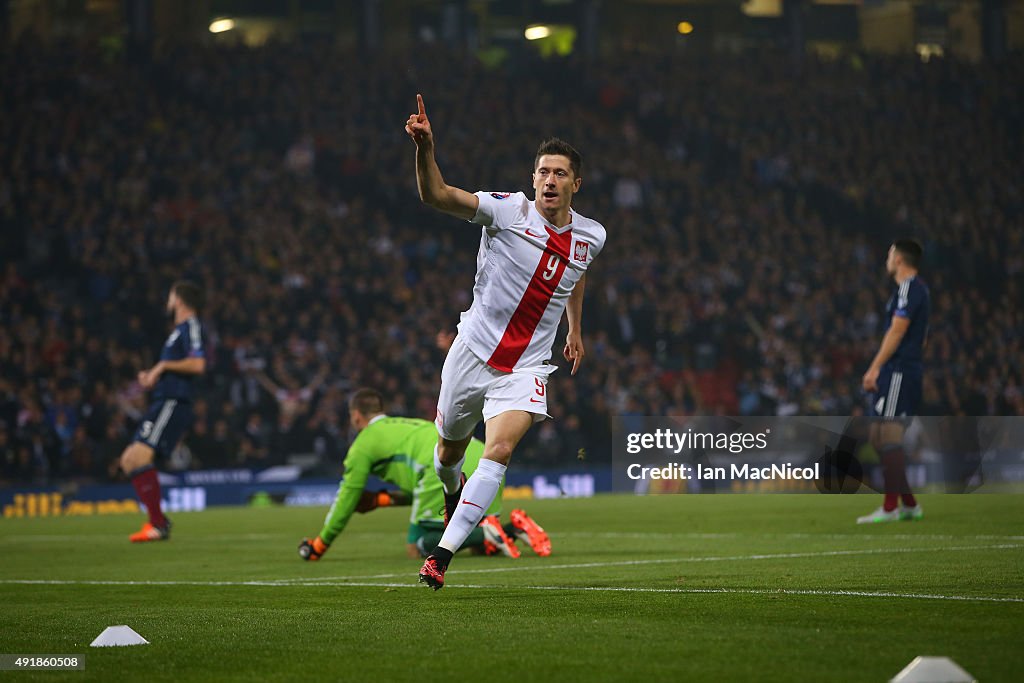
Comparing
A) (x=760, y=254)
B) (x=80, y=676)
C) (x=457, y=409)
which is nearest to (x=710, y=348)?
(x=760, y=254)

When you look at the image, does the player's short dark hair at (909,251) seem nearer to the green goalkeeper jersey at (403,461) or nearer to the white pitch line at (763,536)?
the white pitch line at (763,536)

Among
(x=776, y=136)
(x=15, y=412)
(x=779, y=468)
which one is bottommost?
(x=779, y=468)

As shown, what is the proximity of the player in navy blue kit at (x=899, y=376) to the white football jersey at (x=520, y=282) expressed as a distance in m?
5.88

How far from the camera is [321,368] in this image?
24.8m

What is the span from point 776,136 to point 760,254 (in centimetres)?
501

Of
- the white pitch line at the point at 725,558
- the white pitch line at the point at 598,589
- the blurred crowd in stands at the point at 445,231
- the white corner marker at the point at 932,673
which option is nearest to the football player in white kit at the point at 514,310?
the white pitch line at the point at 598,589

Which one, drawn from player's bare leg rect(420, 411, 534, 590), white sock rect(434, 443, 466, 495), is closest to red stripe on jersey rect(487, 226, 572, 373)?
player's bare leg rect(420, 411, 534, 590)

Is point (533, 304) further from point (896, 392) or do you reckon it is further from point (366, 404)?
point (896, 392)

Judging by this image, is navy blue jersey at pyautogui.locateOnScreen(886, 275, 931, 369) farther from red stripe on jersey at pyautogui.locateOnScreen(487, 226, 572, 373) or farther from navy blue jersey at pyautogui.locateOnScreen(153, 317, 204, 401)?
navy blue jersey at pyautogui.locateOnScreen(153, 317, 204, 401)

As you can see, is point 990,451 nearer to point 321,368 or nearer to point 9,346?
point 321,368

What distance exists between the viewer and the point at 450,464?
8.72m

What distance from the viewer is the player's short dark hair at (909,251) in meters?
13.3

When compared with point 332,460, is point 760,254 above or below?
above

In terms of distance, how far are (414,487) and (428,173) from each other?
14.7 ft
